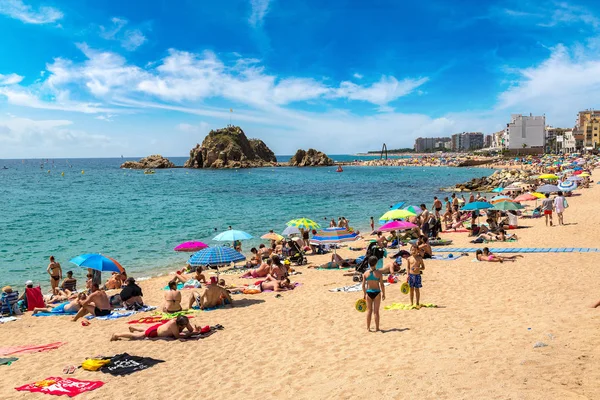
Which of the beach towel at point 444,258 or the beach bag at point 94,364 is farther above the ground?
the beach towel at point 444,258

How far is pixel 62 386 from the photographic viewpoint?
22.3 feet

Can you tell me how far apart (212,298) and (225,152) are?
12209cm

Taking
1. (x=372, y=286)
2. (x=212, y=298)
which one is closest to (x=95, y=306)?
(x=212, y=298)

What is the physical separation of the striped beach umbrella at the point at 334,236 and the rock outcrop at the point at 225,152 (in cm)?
11426

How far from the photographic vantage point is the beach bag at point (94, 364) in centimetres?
743

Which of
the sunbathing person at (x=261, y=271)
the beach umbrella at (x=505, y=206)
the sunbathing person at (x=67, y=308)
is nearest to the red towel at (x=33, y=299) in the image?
the sunbathing person at (x=67, y=308)

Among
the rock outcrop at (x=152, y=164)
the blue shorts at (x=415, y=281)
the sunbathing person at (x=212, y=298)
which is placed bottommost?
the sunbathing person at (x=212, y=298)

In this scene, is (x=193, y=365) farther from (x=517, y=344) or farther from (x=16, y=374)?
(x=517, y=344)

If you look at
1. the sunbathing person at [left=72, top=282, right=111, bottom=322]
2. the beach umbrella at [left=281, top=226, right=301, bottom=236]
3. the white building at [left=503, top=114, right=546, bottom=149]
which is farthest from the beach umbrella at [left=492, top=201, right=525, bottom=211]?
the white building at [left=503, top=114, right=546, bottom=149]

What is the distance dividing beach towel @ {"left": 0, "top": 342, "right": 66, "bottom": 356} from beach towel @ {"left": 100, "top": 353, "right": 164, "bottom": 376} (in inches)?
89.1

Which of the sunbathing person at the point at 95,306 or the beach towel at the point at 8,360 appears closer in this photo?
the beach towel at the point at 8,360

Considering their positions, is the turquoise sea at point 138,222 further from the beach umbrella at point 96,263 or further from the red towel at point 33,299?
the beach umbrella at point 96,263

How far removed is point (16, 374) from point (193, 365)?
309 centimetres

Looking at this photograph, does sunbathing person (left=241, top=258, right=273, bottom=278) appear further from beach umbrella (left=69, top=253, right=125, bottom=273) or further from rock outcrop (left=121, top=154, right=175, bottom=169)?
rock outcrop (left=121, top=154, right=175, bottom=169)
